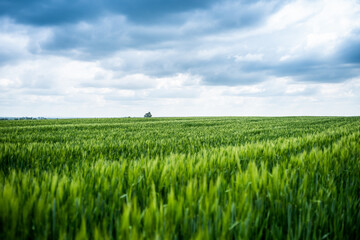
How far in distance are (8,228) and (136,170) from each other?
120 cm

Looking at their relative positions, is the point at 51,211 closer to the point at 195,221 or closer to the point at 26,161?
the point at 195,221

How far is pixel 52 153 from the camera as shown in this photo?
4.75 meters

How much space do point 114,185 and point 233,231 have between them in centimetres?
120

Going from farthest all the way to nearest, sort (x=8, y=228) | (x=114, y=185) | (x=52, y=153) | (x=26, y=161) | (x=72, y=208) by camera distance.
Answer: (x=52, y=153)
(x=26, y=161)
(x=114, y=185)
(x=72, y=208)
(x=8, y=228)

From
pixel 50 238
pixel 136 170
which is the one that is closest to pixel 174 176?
pixel 136 170

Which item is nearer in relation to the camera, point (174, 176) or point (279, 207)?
point (279, 207)

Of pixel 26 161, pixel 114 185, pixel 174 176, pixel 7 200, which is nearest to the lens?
pixel 7 200

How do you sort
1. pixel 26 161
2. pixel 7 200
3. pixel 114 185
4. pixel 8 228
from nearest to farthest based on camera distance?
pixel 8 228, pixel 7 200, pixel 114 185, pixel 26 161

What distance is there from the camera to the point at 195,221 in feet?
4.33

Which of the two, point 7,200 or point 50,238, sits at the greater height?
point 7,200

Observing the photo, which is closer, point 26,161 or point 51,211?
point 51,211

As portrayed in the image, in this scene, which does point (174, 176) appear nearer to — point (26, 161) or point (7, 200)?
point (7, 200)

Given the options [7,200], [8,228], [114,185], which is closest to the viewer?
[8,228]

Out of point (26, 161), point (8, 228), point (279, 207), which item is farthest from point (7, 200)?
point (26, 161)
